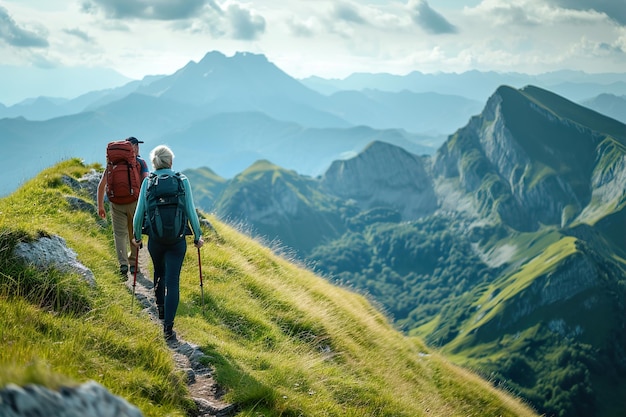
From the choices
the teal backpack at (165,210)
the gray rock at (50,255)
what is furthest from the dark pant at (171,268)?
the gray rock at (50,255)

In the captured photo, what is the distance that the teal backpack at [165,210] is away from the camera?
946cm

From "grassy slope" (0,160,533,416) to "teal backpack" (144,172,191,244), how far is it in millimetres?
1664

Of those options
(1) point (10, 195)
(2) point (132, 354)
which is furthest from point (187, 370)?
(1) point (10, 195)

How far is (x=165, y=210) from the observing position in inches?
373

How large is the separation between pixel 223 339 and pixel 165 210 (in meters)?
3.37

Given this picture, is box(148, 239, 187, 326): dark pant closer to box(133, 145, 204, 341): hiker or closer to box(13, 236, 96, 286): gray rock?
box(133, 145, 204, 341): hiker

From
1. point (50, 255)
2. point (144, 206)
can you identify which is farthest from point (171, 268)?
point (50, 255)

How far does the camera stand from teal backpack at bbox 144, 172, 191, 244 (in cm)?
946

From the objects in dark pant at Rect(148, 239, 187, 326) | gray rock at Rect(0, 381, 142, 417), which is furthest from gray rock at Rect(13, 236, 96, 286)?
gray rock at Rect(0, 381, 142, 417)

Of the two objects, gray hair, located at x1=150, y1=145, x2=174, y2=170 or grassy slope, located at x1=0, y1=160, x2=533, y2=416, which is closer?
grassy slope, located at x1=0, y1=160, x2=533, y2=416

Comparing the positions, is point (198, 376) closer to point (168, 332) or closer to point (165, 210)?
point (168, 332)

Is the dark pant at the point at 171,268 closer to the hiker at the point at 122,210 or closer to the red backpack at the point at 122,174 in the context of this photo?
the hiker at the point at 122,210

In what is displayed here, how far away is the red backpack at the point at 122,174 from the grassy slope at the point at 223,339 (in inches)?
65.7

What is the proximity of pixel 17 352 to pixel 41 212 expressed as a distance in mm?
9889
